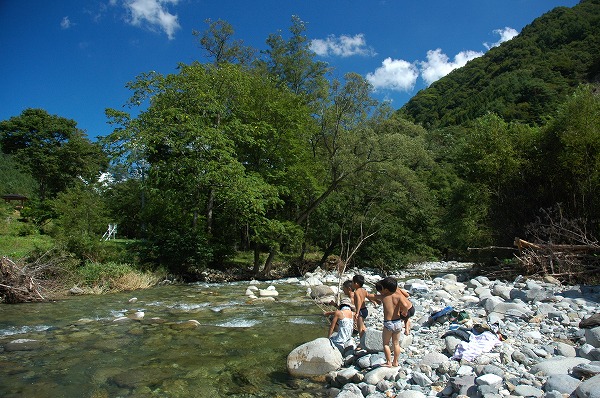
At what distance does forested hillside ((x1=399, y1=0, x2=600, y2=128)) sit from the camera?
55406 mm

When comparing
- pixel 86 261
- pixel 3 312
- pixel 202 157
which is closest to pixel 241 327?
pixel 3 312

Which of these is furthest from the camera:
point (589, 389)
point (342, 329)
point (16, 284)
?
point (16, 284)

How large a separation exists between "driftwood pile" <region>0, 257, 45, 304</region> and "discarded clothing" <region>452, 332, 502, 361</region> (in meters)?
11.4

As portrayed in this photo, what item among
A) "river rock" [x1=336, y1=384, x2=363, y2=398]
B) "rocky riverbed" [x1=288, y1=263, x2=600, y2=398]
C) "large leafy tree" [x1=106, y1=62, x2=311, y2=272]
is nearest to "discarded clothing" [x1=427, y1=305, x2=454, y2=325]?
"rocky riverbed" [x1=288, y1=263, x2=600, y2=398]

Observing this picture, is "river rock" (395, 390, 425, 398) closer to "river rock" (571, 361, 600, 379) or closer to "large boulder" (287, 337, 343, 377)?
"large boulder" (287, 337, 343, 377)

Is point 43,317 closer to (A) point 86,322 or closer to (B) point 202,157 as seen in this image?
(A) point 86,322

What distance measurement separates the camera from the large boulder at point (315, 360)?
5871mm

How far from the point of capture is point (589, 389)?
3.78 meters

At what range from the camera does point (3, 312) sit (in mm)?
9898

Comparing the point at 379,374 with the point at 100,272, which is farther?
the point at 100,272

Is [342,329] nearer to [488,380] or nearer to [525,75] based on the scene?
[488,380]

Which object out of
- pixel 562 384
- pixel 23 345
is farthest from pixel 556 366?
pixel 23 345

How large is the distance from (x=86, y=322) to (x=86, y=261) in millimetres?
7122

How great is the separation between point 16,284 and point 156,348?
6826 millimetres
